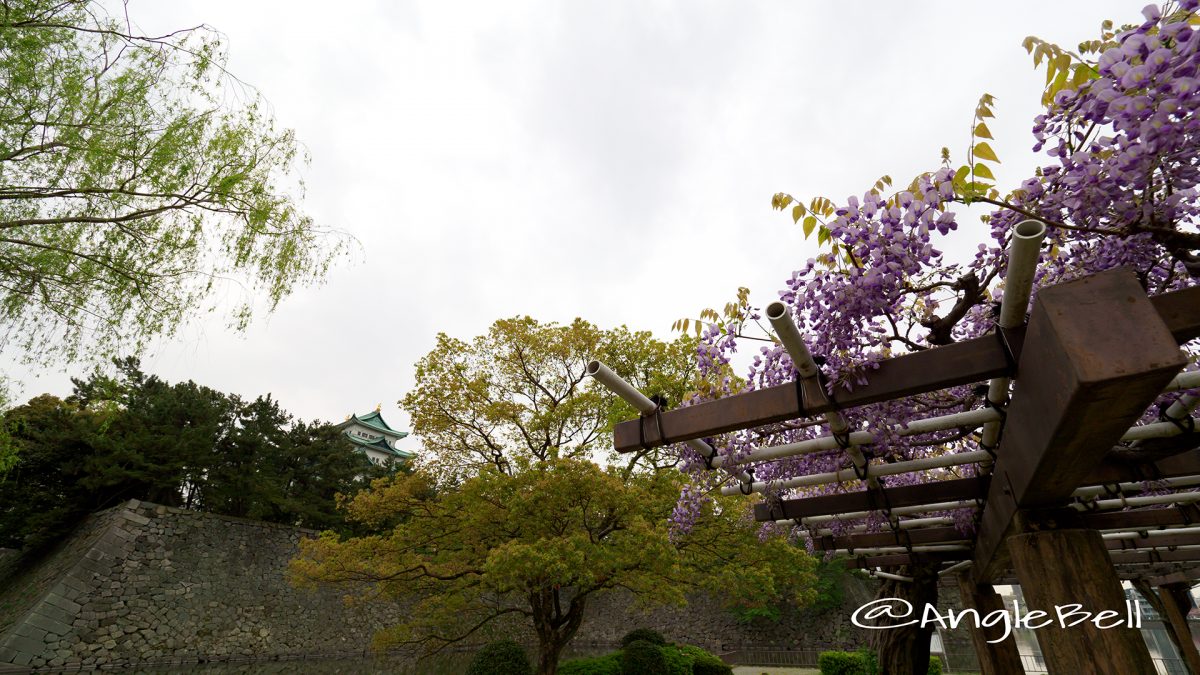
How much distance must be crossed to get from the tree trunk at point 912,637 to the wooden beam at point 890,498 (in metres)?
2.18

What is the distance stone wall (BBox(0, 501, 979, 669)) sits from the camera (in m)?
11.0

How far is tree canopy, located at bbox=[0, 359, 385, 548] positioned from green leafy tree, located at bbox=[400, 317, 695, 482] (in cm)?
811

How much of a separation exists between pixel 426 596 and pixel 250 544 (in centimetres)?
893

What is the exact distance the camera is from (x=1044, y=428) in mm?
1431

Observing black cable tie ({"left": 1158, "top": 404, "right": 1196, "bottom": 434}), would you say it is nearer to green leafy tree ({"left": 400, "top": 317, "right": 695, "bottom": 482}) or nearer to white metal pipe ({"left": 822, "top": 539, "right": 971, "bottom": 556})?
white metal pipe ({"left": 822, "top": 539, "right": 971, "bottom": 556})

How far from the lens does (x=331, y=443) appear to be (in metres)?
17.4

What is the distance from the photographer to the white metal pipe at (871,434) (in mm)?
2027

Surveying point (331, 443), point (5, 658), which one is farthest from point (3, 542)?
point (331, 443)

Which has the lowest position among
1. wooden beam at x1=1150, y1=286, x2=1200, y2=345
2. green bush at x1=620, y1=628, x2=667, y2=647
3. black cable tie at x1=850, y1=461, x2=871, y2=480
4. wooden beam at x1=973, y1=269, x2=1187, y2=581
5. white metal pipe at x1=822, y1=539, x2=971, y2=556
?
green bush at x1=620, y1=628, x2=667, y2=647

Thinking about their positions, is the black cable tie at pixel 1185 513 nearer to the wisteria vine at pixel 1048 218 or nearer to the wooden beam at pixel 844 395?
the wisteria vine at pixel 1048 218

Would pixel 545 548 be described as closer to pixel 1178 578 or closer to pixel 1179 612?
pixel 1178 578

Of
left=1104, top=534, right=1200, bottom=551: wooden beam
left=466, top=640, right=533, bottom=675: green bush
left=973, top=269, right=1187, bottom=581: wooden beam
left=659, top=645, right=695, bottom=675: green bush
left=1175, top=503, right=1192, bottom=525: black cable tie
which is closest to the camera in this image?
left=973, top=269, right=1187, bottom=581: wooden beam

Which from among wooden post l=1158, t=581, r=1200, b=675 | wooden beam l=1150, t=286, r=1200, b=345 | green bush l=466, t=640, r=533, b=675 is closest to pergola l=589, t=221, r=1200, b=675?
wooden beam l=1150, t=286, r=1200, b=345

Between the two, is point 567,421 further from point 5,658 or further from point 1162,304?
point 5,658
